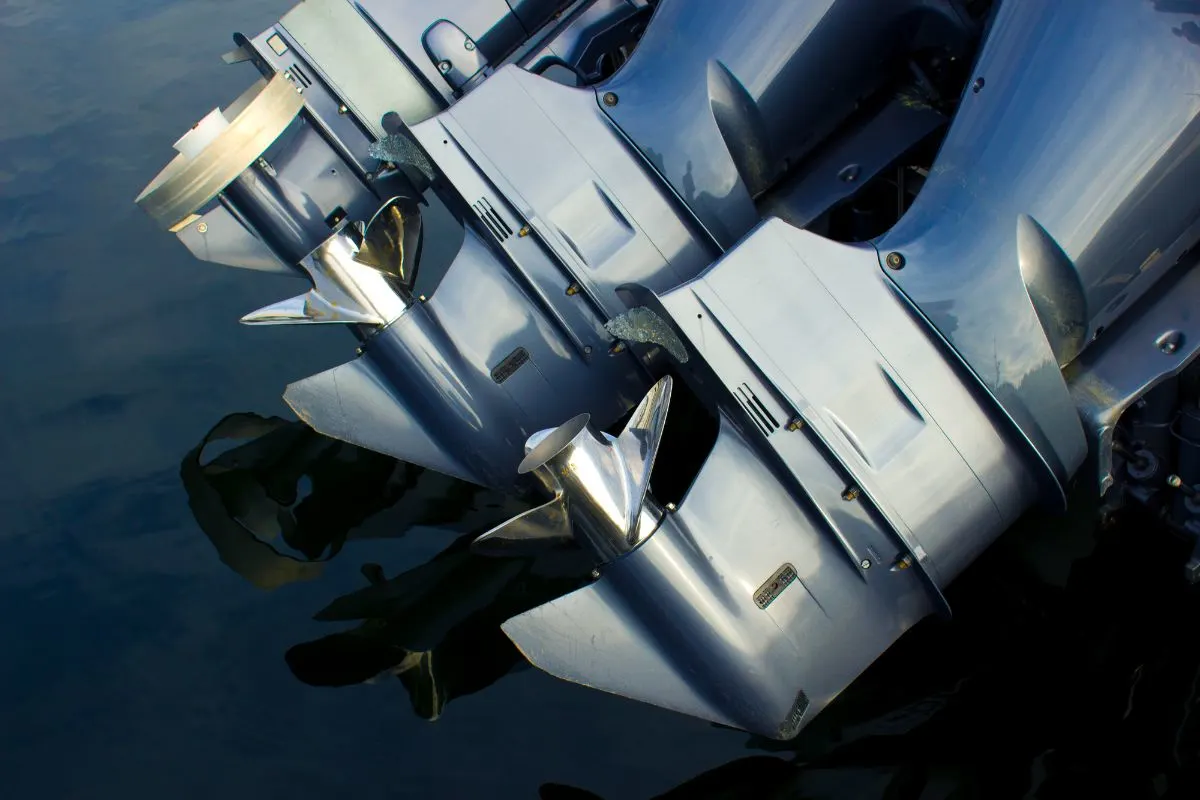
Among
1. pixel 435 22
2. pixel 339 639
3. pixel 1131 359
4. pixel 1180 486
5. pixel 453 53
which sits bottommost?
pixel 1180 486

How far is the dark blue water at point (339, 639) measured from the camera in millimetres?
3246

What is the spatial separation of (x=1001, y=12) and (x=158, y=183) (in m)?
2.57

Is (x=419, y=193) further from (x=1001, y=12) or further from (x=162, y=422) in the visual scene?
(x=1001, y=12)

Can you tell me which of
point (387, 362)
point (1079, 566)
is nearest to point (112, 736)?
point (387, 362)

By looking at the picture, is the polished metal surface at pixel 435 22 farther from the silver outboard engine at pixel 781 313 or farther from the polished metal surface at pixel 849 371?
the polished metal surface at pixel 849 371

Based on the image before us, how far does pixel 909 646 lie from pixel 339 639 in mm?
1830

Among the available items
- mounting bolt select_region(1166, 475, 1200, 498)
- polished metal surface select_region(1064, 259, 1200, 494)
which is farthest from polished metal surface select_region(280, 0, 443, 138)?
mounting bolt select_region(1166, 475, 1200, 498)

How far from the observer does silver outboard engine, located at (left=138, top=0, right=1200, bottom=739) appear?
297 cm

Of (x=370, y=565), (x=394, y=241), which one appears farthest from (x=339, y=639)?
(x=394, y=241)

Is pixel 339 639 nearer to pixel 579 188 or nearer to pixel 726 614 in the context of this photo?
pixel 726 614

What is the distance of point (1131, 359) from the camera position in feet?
10.5

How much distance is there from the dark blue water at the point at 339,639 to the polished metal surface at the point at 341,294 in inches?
32.3

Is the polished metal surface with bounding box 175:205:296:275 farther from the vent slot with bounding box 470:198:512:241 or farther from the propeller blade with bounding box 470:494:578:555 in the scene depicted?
the propeller blade with bounding box 470:494:578:555

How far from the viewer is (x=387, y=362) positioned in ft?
12.2
